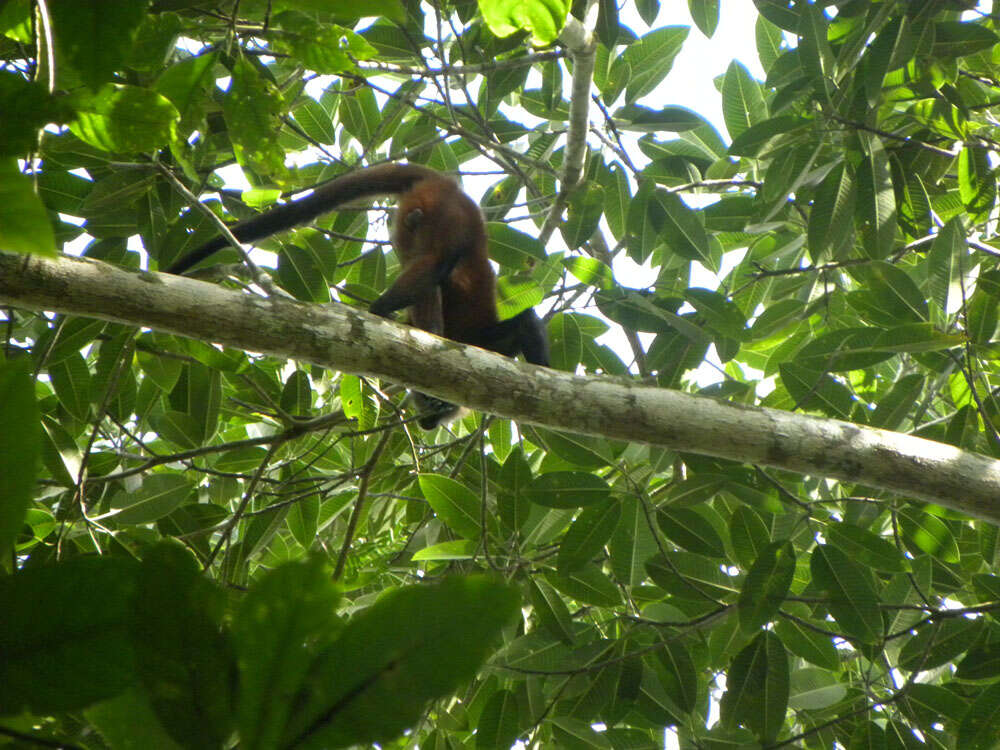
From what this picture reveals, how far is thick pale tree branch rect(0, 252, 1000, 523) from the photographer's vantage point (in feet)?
8.18

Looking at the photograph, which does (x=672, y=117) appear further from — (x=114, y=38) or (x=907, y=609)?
(x=114, y=38)

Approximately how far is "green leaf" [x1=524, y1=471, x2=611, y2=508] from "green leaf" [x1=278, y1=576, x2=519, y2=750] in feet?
8.01

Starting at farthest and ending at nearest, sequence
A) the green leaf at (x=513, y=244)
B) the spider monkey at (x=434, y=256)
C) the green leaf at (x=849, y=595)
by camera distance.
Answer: the spider monkey at (x=434, y=256) → the green leaf at (x=513, y=244) → the green leaf at (x=849, y=595)

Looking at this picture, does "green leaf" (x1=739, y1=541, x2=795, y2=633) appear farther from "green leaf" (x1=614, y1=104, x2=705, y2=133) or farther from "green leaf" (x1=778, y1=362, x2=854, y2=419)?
"green leaf" (x1=614, y1=104, x2=705, y2=133)

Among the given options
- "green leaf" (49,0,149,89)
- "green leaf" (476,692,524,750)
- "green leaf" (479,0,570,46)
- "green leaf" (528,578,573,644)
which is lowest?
"green leaf" (476,692,524,750)

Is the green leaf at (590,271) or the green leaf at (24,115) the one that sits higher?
the green leaf at (24,115)

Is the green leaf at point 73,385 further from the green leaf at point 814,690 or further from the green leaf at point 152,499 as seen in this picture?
the green leaf at point 814,690

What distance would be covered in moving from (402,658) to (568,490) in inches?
97.3

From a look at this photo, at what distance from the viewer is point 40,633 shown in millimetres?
635

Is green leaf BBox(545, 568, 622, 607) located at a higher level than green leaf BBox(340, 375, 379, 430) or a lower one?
lower

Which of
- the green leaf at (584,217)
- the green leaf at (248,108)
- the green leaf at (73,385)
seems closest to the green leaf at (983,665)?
the green leaf at (584,217)

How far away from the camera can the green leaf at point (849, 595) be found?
292cm

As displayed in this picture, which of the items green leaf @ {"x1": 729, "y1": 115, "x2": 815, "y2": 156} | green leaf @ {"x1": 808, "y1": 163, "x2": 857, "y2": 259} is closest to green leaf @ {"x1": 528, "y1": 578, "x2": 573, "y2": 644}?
green leaf @ {"x1": 808, "y1": 163, "x2": 857, "y2": 259}

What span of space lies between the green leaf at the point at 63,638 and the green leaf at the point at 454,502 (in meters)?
2.48
